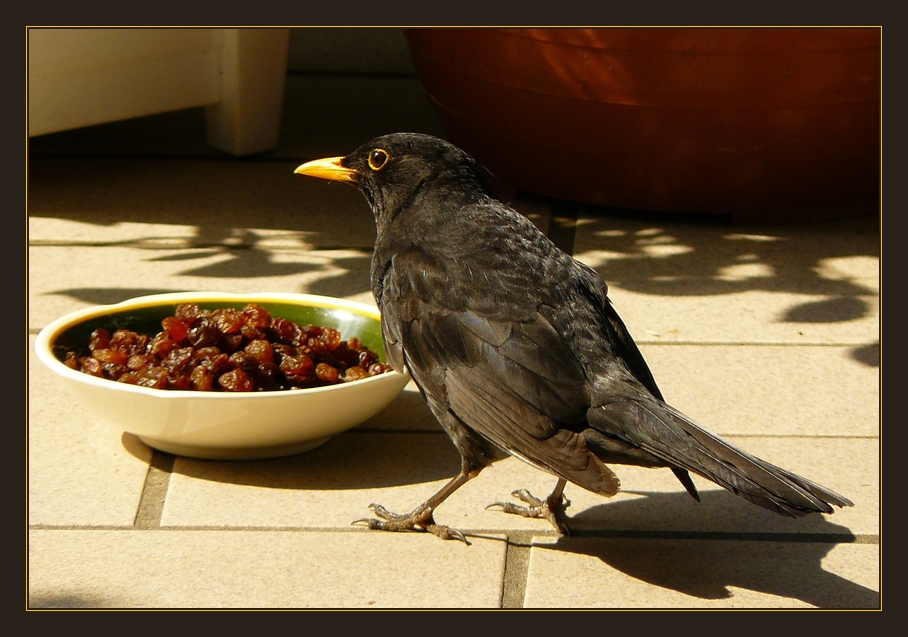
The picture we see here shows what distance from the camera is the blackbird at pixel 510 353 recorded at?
3191 mm

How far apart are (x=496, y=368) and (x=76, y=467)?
5.68 ft

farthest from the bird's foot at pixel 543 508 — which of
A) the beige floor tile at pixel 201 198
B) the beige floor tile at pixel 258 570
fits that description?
the beige floor tile at pixel 201 198

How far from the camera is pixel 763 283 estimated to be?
608 centimetres

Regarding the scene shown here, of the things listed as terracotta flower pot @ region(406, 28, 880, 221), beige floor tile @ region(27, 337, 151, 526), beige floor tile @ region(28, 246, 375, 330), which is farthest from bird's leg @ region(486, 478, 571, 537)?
terracotta flower pot @ region(406, 28, 880, 221)

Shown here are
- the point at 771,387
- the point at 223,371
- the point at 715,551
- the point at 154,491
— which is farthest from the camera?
the point at 771,387

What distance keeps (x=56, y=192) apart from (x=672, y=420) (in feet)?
17.5

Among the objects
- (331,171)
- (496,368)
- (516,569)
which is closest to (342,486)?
(516,569)

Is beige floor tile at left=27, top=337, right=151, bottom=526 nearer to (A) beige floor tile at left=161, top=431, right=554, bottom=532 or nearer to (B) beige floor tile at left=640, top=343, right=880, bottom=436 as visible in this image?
(A) beige floor tile at left=161, top=431, right=554, bottom=532

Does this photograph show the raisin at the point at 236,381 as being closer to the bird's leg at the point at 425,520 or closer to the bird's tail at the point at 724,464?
the bird's leg at the point at 425,520

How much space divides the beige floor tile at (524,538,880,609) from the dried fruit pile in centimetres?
111

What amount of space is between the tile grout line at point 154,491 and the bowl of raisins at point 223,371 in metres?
0.05

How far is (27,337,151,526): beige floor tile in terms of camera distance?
3.87 m

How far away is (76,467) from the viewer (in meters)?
4.17

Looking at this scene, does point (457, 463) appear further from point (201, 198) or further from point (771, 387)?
point (201, 198)
